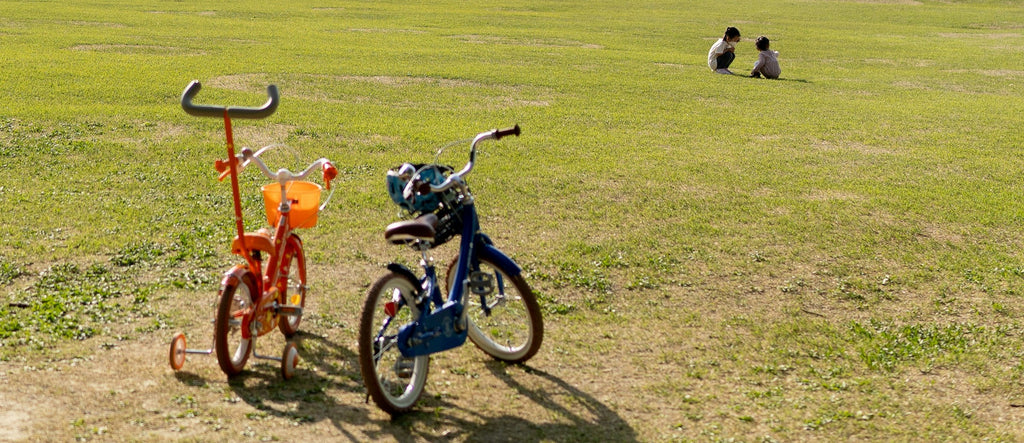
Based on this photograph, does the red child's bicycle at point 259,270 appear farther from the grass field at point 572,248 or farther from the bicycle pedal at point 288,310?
the grass field at point 572,248

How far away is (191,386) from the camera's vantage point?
488 cm

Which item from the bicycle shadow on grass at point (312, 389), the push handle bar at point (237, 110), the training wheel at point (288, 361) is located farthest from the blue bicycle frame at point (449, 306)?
the push handle bar at point (237, 110)

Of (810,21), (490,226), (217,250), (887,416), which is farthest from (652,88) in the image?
(810,21)

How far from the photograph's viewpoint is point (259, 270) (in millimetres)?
5117

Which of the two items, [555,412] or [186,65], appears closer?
[555,412]

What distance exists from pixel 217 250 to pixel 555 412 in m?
3.29

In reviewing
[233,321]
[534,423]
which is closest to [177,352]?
[233,321]

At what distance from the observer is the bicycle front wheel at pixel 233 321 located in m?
4.72

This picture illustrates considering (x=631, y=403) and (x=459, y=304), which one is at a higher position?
(x=459, y=304)

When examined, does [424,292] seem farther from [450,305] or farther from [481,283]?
[481,283]

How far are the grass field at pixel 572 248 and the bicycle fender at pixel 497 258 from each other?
0.61 m

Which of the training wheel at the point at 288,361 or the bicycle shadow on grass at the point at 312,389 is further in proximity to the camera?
the training wheel at the point at 288,361

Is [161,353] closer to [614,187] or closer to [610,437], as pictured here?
[610,437]

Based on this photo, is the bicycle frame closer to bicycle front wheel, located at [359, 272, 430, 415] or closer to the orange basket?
bicycle front wheel, located at [359, 272, 430, 415]
